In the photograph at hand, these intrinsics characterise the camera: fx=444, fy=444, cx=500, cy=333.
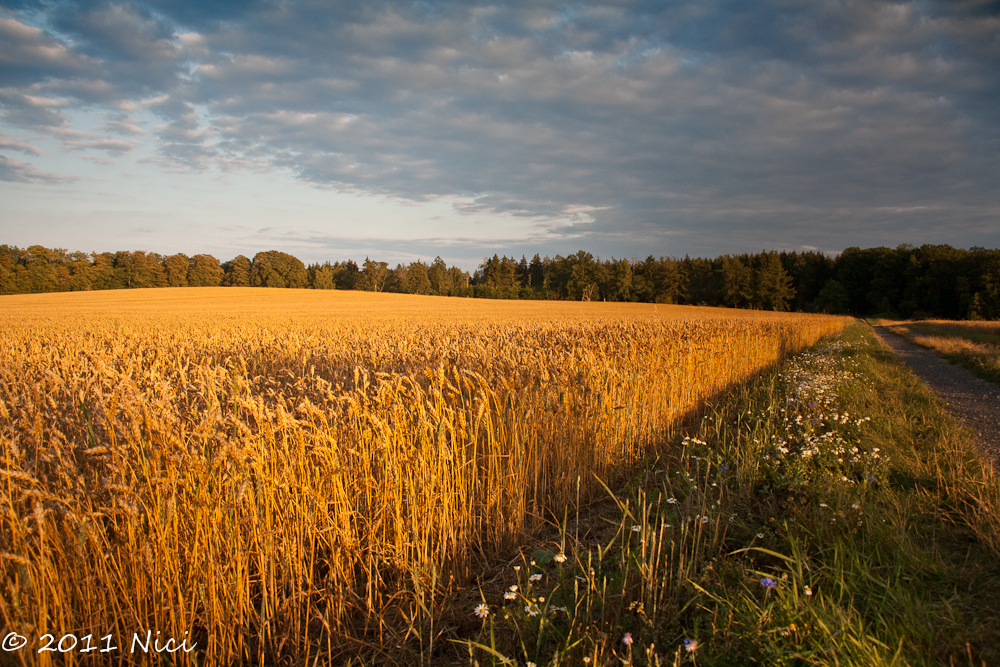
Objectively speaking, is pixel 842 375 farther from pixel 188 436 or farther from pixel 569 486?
pixel 188 436

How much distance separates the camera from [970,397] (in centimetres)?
837

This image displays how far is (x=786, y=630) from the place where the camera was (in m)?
1.91

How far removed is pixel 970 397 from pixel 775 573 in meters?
9.26

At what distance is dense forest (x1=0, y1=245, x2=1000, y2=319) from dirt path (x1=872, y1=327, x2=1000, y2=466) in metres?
47.7

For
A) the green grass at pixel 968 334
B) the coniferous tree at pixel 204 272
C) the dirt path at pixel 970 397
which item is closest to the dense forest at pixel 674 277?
the coniferous tree at pixel 204 272

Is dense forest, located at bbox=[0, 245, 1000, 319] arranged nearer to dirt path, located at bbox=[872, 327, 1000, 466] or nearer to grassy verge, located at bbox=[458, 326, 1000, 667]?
dirt path, located at bbox=[872, 327, 1000, 466]

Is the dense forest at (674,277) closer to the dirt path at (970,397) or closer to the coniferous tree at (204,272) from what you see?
the coniferous tree at (204,272)

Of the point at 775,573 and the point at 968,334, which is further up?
the point at 968,334

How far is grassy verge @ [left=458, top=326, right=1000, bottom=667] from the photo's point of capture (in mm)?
1974

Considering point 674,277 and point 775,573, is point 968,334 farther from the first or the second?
point 674,277

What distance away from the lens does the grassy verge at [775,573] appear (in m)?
1.97

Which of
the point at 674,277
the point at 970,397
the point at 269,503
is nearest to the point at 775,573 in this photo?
the point at 269,503

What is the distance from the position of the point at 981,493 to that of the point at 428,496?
3960 millimetres

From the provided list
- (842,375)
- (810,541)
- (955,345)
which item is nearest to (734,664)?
(810,541)
